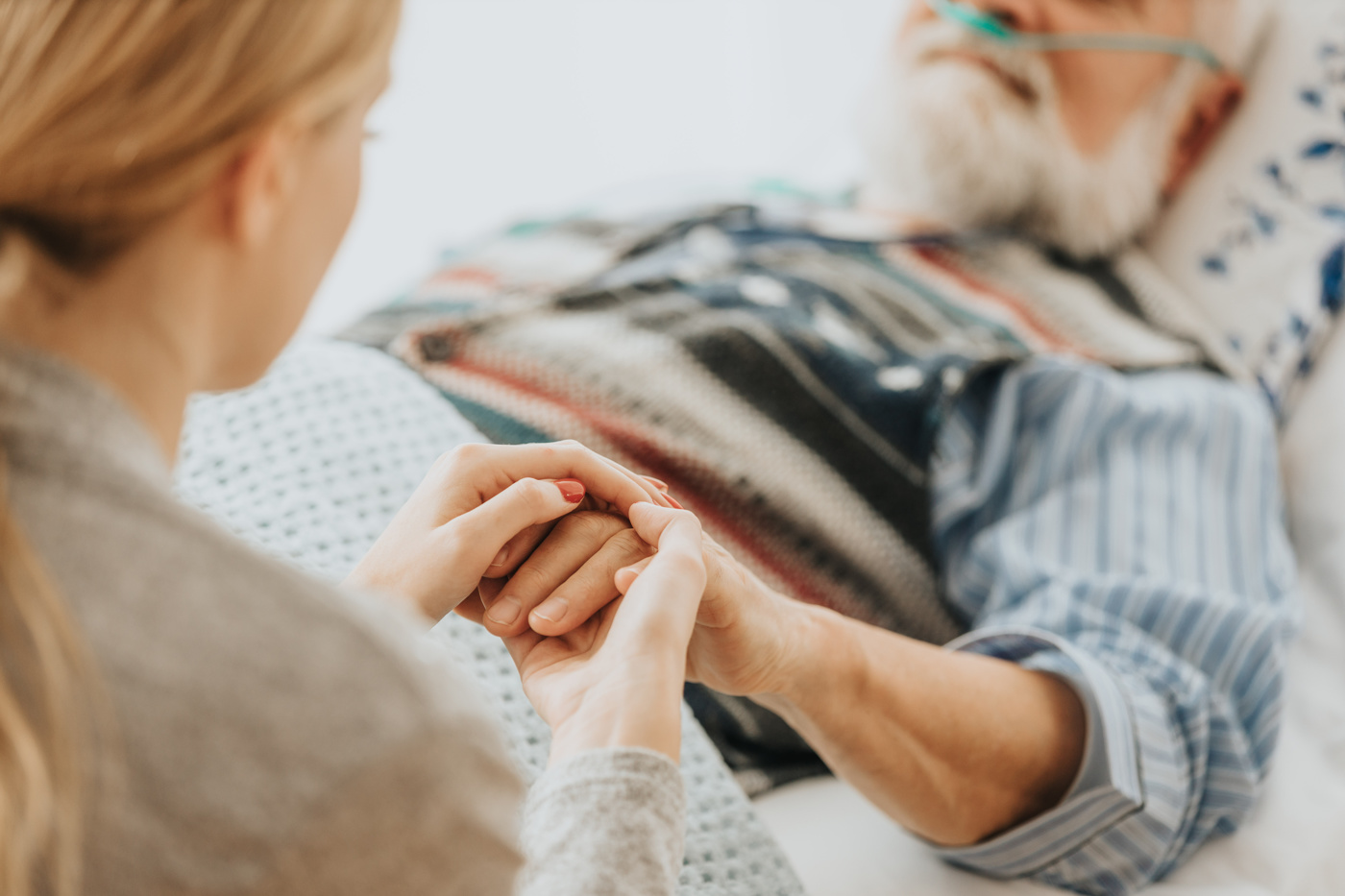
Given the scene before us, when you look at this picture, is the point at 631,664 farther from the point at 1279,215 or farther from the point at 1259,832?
the point at 1279,215

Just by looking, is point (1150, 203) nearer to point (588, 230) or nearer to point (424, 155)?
point (588, 230)

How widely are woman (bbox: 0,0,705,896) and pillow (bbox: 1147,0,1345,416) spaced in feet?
3.59

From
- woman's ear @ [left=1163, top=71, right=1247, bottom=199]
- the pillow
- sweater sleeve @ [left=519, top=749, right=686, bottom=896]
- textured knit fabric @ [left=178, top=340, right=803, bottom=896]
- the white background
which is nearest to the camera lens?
sweater sleeve @ [left=519, top=749, right=686, bottom=896]

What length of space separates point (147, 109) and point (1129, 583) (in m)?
0.83

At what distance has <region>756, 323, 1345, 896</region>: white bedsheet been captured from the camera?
0.83 m

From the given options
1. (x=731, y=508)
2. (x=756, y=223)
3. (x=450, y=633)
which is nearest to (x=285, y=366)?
(x=450, y=633)

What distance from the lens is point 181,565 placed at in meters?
0.39

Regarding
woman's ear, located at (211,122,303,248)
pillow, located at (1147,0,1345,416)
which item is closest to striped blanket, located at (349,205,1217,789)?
pillow, located at (1147,0,1345,416)

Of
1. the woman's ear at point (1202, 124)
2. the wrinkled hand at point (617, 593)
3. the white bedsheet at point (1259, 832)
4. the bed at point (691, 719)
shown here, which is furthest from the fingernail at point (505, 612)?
the woman's ear at point (1202, 124)

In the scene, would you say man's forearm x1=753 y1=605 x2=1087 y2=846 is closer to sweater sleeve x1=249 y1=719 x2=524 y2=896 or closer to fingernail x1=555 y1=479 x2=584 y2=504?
fingernail x1=555 y1=479 x2=584 y2=504

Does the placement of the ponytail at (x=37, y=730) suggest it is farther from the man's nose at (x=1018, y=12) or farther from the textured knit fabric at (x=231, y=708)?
the man's nose at (x=1018, y=12)

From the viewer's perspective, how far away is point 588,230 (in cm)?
133

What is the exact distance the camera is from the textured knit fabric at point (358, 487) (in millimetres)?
734

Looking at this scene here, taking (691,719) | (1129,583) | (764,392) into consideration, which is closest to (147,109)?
(691,719)
